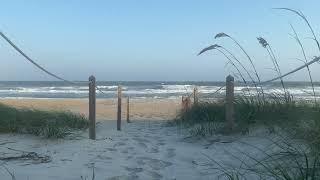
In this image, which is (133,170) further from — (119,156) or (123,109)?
(123,109)

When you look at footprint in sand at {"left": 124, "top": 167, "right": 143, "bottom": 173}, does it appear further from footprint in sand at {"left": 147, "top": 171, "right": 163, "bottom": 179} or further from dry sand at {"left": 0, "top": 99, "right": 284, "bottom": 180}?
footprint in sand at {"left": 147, "top": 171, "right": 163, "bottom": 179}

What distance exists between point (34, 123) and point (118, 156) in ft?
6.32

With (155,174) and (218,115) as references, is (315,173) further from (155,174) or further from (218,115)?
(218,115)

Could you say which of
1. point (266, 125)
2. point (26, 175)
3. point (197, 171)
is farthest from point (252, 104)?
point (26, 175)

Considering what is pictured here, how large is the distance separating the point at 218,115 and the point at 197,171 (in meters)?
3.28

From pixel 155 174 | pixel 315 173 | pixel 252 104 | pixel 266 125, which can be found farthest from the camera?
pixel 252 104

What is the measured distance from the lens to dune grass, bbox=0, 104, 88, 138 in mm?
6918

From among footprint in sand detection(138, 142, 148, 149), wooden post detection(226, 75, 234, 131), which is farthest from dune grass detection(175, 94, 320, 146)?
footprint in sand detection(138, 142, 148, 149)

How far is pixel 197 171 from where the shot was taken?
516cm

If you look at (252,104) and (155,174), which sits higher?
(252,104)

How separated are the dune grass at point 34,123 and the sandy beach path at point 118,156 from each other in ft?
0.49

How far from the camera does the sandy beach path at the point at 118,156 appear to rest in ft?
16.1

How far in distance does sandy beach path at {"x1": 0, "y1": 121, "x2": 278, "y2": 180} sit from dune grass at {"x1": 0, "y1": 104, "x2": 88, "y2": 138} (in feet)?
0.49

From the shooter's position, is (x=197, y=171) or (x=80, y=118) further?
(x=80, y=118)
